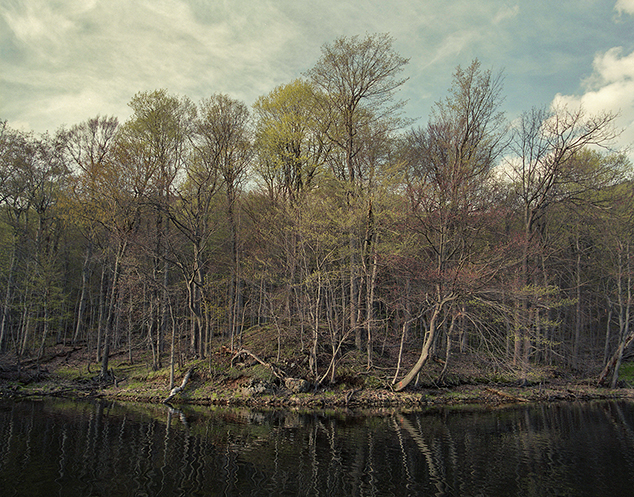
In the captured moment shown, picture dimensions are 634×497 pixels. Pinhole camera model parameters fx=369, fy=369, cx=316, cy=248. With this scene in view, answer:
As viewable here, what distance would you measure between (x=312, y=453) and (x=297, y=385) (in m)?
8.21

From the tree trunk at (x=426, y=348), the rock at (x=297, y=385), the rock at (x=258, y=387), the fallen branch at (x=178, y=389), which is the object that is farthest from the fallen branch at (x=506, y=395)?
the fallen branch at (x=178, y=389)

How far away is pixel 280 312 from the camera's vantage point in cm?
2245

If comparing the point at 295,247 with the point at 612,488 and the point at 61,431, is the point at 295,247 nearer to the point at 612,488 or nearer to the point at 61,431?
the point at 61,431

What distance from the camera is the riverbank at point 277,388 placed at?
16828mm

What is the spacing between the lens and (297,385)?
1745 centimetres

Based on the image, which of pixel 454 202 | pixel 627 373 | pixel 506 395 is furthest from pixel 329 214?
pixel 627 373

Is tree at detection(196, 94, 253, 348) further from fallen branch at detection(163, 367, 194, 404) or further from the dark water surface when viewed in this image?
the dark water surface

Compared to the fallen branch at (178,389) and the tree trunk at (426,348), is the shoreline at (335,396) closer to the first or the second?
the fallen branch at (178,389)

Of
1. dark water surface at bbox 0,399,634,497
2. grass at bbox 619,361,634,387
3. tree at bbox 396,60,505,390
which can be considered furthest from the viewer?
grass at bbox 619,361,634,387

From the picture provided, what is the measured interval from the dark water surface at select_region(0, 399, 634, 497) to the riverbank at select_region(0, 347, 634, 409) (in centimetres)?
230

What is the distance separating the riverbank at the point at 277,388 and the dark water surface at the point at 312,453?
2.30 meters

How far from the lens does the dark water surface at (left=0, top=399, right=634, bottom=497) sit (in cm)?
719

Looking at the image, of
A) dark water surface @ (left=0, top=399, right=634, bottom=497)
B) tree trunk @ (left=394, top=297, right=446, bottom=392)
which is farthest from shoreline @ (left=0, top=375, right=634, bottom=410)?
dark water surface @ (left=0, top=399, right=634, bottom=497)

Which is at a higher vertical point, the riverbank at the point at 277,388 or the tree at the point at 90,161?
the tree at the point at 90,161
